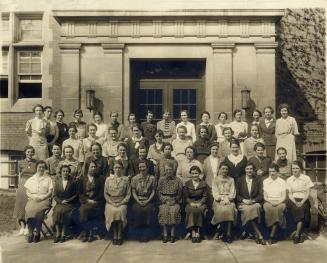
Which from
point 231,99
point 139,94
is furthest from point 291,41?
point 139,94

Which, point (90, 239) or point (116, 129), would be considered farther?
point (116, 129)

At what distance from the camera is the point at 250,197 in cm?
809

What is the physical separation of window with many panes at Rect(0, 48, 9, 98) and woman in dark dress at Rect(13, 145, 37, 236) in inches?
210

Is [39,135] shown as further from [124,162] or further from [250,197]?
[250,197]

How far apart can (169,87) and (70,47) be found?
9.30ft

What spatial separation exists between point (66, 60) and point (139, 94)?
2132mm

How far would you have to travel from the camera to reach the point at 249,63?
11953 mm

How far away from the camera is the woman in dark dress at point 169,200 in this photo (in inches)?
309

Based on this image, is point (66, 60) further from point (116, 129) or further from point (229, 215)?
point (229, 215)

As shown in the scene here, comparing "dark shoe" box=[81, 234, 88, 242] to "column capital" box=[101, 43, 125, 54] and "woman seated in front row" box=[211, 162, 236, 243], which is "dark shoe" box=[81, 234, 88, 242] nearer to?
"woman seated in front row" box=[211, 162, 236, 243]

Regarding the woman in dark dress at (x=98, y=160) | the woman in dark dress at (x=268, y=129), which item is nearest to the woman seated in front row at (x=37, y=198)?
the woman in dark dress at (x=98, y=160)

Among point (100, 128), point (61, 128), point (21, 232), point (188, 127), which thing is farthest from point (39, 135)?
point (188, 127)

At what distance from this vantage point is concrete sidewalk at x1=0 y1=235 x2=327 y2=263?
6.74m

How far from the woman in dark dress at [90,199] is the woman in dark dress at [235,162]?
239 centimetres
